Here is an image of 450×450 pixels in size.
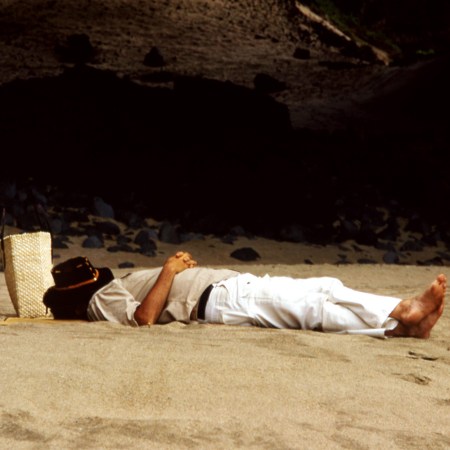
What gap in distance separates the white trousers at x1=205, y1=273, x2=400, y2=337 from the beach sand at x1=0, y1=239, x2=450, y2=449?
0.10m

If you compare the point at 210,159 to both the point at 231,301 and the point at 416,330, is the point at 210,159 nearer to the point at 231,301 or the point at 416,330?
the point at 231,301

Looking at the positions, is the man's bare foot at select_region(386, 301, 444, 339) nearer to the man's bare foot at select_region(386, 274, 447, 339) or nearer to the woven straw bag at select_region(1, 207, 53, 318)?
the man's bare foot at select_region(386, 274, 447, 339)

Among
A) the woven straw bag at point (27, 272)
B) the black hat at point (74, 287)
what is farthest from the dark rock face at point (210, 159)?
the black hat at point (74, 287)

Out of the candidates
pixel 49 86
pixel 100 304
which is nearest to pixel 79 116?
pixel 49 86

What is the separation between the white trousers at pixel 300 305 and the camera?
396 cm

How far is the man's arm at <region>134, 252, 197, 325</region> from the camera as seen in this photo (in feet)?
13.3

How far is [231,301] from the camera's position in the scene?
4.13 meters

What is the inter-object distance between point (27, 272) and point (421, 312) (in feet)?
6.49

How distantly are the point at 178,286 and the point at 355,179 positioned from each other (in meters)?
8.98

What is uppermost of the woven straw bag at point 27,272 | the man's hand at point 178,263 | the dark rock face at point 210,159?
the man's hand at point 178,263

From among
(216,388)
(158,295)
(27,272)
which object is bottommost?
(27,272)

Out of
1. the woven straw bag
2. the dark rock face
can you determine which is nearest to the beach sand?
the woven straw bag

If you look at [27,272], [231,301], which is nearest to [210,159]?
[27,272]

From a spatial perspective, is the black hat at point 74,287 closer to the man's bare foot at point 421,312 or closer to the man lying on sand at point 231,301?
the man lying on sand at point 231,301
